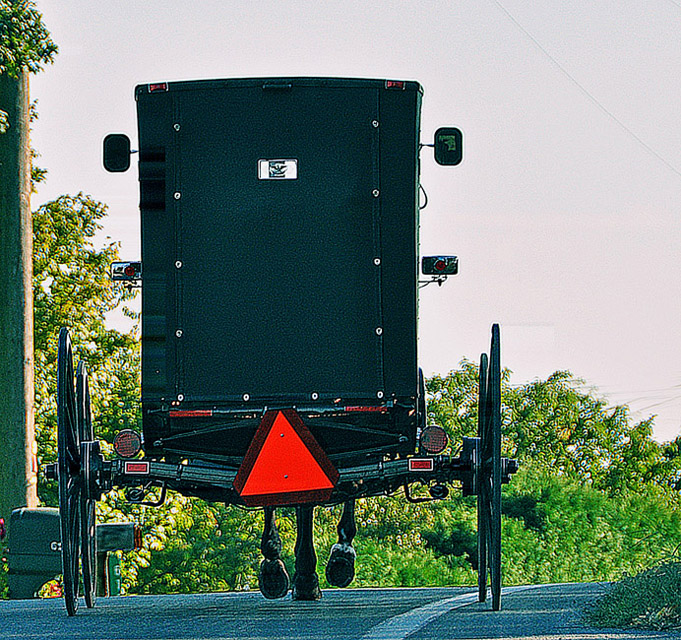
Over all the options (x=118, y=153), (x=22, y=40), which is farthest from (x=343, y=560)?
(x=22, y=40)

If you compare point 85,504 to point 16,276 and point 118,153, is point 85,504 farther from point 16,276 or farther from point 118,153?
point 16,276

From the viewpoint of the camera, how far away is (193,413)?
1091cm

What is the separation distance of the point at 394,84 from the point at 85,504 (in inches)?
132

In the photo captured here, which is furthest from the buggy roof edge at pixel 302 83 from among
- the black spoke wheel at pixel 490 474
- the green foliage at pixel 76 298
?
the green foliage at pixel 76 298

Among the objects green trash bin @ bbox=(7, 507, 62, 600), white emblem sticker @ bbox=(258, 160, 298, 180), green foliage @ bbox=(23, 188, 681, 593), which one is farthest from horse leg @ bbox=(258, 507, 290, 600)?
green foliage @ bbox=(23, 188, 681, 593)

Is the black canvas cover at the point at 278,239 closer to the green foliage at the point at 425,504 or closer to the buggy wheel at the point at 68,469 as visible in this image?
the buggy wheel at the point at 68,469

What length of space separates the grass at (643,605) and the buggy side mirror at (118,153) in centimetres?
407

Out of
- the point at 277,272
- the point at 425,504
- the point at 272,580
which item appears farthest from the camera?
the point at 425,504

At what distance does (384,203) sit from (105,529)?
537cm

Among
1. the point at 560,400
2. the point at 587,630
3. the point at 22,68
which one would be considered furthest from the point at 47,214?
the point at 560,400

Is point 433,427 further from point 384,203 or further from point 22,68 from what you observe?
point 22,68

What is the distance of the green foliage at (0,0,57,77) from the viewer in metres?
24.2

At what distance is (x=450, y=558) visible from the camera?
161 ft

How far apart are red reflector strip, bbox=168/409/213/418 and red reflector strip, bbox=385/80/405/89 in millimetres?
2344
